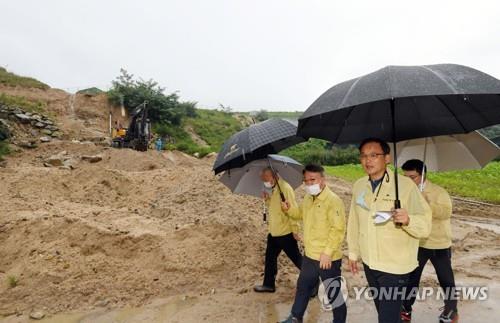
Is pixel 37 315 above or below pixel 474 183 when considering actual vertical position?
below

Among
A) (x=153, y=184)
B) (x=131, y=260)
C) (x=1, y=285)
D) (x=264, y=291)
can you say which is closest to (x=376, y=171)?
(x=264, y=291)

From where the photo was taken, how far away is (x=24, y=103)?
833 inches

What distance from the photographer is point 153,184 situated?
924 centimetres

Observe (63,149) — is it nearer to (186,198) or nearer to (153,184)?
(153,184)

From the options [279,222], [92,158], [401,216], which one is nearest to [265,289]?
[279,222]

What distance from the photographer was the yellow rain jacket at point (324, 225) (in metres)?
3.18

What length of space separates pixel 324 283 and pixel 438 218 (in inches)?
48.4

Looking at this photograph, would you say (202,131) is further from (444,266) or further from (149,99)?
(444,266)

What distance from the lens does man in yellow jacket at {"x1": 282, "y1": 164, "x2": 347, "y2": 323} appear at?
3.20 metres

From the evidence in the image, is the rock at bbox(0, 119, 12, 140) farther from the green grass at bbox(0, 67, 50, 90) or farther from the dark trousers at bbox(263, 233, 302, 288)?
the dark trousers at bbox(263, 233, 302, 288)

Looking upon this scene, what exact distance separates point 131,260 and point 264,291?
7.15 feet

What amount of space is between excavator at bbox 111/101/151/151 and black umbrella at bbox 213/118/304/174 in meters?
13.9

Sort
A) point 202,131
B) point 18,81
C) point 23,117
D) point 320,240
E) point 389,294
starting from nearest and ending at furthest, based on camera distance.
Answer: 1. point 389,294
2. point 320,240
3. point 23,117
4. point 18,81
5. point 202,131

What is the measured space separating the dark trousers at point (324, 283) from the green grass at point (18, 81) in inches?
1107
